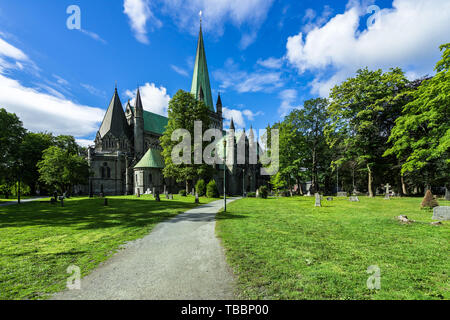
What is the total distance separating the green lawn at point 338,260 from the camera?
12.2ft

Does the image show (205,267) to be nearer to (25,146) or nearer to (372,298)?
(372,298)

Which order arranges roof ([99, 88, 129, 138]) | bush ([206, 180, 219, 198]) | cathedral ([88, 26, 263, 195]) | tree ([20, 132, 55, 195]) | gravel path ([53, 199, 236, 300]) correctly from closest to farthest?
gravel path ([53, 199, 236, 300]) < bush ([206, 180, 219, 198]) < tree ([20, 132, 55, 195]) < cathedral ([88, 26, 263, 195]) < roof ([99, 88, 129, 138])

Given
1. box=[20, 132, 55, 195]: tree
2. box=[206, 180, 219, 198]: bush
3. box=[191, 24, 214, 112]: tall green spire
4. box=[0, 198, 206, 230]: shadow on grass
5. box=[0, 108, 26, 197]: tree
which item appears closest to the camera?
box=[0, 198, 206, 230]: shadow on grass

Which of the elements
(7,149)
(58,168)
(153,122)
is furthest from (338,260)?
(153,122)

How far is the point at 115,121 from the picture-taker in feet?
158

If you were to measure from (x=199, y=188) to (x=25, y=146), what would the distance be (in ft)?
120

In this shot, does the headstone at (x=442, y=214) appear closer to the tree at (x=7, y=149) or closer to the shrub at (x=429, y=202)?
the shrub at (x=429, y=202)

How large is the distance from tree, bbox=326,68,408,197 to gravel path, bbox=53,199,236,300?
2586cm

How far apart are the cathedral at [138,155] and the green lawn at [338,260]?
3077 centimetres

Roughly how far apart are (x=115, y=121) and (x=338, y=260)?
2139 inches

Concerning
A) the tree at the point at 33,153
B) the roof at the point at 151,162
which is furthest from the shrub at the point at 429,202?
the tree at the point at 33,153

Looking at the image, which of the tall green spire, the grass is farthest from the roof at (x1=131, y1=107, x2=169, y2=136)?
the grass

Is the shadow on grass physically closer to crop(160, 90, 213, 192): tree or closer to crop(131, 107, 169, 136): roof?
crop(160, 90, 213, 192): tree

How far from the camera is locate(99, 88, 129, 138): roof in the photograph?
47000 millimetres
